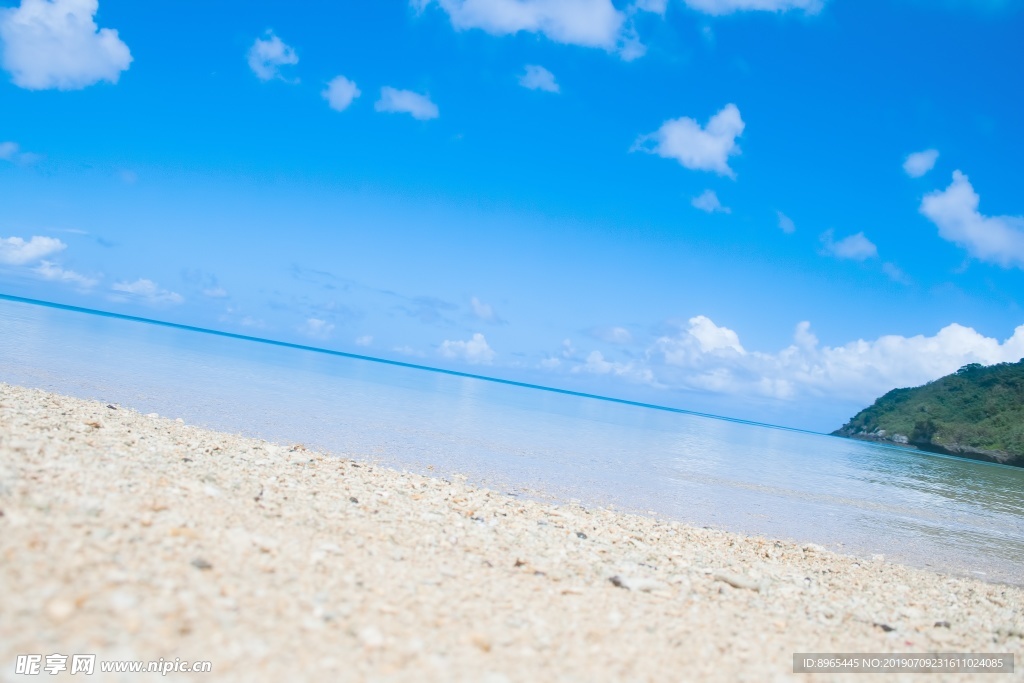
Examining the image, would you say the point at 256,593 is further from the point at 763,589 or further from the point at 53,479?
the point at 763,589

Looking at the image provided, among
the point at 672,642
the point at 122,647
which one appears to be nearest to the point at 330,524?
the point at 122,647

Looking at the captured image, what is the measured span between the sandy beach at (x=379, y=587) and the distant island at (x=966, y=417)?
452ft

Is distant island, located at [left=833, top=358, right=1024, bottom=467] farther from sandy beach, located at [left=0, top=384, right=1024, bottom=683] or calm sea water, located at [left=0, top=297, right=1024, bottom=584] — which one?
sandy beach, located at [left=0, top=384, right=1024, bottom=683]

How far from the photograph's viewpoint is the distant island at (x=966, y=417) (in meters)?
119

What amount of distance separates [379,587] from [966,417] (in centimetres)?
17394

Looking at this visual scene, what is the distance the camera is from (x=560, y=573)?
29.8ft

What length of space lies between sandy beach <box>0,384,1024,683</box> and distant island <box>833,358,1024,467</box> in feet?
452

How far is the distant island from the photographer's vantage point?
119 meters

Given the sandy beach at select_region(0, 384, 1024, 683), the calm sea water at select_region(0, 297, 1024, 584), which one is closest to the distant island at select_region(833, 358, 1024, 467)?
the calm sea water at select_region(0, 297, 1024, 584)

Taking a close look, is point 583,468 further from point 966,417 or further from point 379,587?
point 966,417

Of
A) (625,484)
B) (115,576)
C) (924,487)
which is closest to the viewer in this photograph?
(115,576)

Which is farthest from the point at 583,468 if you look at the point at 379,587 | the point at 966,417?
the point at 966,417

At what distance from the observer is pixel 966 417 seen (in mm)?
138875

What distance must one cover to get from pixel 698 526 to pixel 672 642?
10.5 meters
